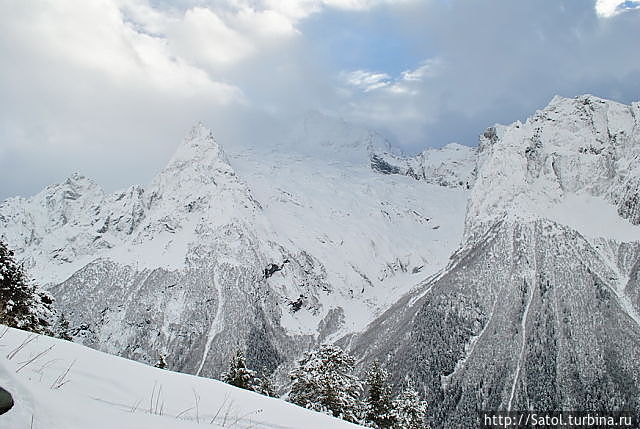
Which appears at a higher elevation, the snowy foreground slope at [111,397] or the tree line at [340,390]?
the snowy foreground slope at [111,397]

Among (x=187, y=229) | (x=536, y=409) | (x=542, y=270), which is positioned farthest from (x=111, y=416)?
(x=187, y=229)

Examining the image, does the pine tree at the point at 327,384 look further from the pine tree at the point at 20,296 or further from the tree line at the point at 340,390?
the pine tree at the point at 20,296

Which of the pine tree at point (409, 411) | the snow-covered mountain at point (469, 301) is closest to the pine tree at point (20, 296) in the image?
the pine tree at point (409, 411)

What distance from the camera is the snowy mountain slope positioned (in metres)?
120

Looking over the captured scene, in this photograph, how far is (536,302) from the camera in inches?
5655

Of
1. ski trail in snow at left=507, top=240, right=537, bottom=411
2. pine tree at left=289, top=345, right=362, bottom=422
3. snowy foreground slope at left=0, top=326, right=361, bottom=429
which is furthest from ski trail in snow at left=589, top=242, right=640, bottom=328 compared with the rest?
snowy foreground slope at left=0, top=326, right=361, bottom=429

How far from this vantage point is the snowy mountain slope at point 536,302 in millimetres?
120312

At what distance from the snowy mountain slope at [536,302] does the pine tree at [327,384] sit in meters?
102

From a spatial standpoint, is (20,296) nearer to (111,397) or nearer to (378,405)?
(378,405)

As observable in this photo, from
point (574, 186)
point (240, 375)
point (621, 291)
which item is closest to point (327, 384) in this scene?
point (240, 375)

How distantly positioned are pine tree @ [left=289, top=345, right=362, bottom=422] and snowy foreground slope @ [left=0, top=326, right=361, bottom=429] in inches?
592

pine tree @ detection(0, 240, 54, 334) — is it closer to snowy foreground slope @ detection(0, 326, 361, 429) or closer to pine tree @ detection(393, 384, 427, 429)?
snowy foreground slope @ detection(0, 326, 361, 429)

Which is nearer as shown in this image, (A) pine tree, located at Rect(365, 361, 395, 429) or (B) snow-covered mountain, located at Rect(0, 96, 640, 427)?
(A) pine tree, located at Rect(365, 361, 395, 429)

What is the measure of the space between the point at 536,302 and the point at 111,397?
152m
